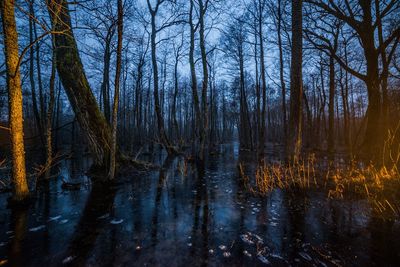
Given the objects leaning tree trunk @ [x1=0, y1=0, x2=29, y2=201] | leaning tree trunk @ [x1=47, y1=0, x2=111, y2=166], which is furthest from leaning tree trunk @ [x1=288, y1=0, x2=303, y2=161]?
leaning tree trunk @ [x1=0, y1=0, x2=29, y2=201]

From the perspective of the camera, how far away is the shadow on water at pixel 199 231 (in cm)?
258

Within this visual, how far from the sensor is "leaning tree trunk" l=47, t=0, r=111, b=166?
291 inches

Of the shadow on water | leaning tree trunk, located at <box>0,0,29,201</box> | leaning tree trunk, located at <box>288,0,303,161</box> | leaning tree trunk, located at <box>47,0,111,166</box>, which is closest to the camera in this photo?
the shadow on water

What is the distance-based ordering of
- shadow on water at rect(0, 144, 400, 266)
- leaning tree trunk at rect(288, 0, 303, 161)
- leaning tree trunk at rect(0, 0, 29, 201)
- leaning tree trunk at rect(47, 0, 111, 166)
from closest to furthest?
1. shadow on water at rect(0, 144, 400, 266)
2. leaning tree trunk at rect(0, 0, 29, 201)
3. leaning tree trunk at rect(288, 0, 303, 161)
4. leaning tree trunk at rect(47, 0, 111, 166)

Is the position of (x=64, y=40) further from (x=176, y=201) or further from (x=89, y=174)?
(x=176, y=201)

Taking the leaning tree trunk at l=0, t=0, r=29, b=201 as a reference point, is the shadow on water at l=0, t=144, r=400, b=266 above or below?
below

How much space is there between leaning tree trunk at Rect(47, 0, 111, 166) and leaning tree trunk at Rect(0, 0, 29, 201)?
3170mm

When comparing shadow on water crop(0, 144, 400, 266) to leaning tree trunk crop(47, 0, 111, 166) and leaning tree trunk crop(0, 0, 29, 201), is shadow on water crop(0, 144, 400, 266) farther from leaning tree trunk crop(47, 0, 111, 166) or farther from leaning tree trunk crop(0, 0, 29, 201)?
leaning tree trunk crop(47, 0, 111, 166)

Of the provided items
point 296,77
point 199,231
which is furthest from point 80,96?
point 296,77

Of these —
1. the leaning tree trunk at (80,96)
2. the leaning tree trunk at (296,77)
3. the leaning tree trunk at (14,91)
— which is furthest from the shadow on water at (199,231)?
the leaning tree trunk at (80,96)

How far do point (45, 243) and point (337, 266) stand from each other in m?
4.25

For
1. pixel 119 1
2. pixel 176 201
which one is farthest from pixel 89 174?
pixel 119 1

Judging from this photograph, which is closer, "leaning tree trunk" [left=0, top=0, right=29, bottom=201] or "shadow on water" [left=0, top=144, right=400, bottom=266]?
"shadow on water" [left=0, top=144, right=400, bottom=266]

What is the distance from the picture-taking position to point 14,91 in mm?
4285
